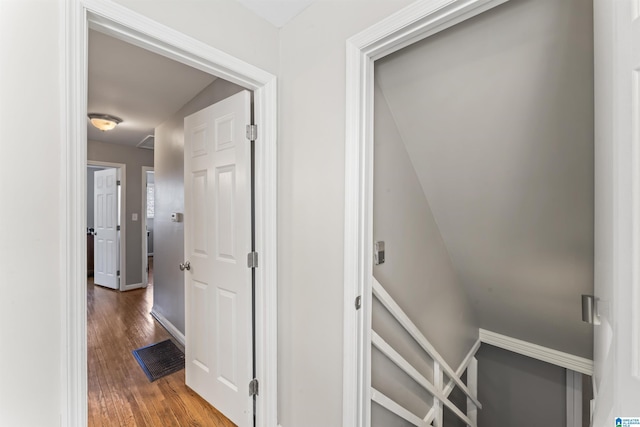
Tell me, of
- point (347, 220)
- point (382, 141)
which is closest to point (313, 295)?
point (347, 220)

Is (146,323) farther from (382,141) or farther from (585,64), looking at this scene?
(585,64)

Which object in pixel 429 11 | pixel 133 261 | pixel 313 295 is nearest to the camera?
pixel 429 11

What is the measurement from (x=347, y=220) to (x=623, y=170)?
2.95ft

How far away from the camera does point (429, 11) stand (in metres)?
1.04

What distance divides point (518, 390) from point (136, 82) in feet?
16.0

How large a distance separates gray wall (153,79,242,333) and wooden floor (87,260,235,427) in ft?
1.24

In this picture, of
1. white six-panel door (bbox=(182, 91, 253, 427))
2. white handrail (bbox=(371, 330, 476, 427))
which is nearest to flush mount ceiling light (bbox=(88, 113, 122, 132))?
white six-panel door (bbox=(182, 91, 253, 427))

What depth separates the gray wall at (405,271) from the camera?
1598 millimetres

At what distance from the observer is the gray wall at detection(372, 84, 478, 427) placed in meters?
1.60

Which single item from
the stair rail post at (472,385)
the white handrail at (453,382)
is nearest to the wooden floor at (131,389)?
the white handrail at (453,382)

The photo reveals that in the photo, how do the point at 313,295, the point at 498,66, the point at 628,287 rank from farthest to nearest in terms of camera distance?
the point at 313,295
the point at 498,66
the point at 628,287

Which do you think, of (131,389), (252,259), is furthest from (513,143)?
(131,389)

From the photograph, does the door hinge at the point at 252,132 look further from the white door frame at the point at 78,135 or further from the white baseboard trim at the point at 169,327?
the white baseboard trim at the point at 169,327

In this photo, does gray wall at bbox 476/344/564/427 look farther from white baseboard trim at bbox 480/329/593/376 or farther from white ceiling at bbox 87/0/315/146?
white ceiling at bbox 87/0/315/146
